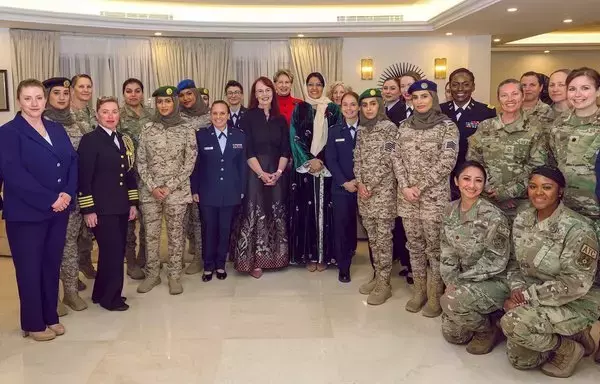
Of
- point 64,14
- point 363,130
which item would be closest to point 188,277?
point 363,130

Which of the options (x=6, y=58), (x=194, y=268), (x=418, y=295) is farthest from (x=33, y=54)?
(x=418, y=295)

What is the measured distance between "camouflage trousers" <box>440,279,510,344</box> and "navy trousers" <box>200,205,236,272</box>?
216 cm

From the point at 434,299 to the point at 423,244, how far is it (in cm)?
42

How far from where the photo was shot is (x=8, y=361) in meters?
3.52

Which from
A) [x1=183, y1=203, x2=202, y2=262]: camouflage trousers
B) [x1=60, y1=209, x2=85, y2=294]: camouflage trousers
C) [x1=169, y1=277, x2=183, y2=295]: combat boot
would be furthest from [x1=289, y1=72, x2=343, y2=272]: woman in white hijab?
[x1=60, y1=209, x2=85, y2=294]: camouflage trousers

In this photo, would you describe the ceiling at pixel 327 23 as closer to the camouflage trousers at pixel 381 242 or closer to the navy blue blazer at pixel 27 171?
the camouflage trousers at pixel 381 242

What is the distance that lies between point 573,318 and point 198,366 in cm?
222

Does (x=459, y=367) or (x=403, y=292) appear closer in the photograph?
(x=459, y=367)

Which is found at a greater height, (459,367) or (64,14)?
(64,14)

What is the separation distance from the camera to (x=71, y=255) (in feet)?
14.0

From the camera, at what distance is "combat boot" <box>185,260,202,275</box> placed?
534cm

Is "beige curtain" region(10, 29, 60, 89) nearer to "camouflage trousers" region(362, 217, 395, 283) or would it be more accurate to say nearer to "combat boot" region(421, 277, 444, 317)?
"camouflage trousers" region(362, 217, 395, 283)

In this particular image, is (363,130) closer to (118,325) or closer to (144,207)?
(144,207)

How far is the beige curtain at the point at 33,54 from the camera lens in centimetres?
809
